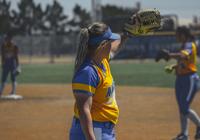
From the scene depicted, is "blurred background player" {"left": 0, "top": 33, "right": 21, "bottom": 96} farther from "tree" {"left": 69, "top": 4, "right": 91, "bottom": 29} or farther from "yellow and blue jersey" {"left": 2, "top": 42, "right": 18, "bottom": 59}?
"tree" {"left": 69, "top": 4, "right": 91, "bottom": 29}

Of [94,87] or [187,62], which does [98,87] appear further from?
[187,62]

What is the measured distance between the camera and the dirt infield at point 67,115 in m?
11.0

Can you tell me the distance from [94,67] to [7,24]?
241 ft

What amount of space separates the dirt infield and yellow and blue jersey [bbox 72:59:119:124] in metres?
5.08

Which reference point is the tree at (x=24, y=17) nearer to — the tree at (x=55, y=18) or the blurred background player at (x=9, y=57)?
the tree at (x=55, y=18)

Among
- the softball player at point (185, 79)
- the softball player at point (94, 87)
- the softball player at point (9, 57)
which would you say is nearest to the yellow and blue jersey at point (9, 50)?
the softball player at point (9, 57)

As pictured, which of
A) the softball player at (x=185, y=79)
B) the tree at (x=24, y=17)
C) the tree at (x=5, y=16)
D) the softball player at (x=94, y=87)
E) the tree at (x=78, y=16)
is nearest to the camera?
the softball player at (x=94, y=87)

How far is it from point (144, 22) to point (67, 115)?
8082mm

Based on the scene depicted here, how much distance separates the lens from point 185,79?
33.8ft

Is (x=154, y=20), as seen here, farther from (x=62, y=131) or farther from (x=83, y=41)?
(x=62, y=131)

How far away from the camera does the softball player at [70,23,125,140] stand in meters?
5.16

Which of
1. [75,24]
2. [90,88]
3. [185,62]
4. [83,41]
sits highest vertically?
[83,41]

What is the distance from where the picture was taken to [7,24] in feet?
254

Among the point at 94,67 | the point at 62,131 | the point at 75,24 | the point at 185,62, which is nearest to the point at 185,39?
the point at 185,62
